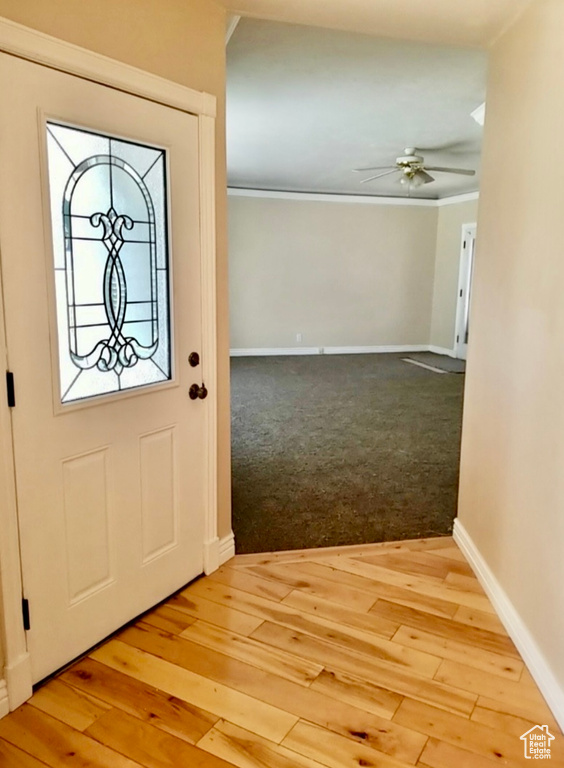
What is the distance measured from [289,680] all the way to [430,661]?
0.53 meters

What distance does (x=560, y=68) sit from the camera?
1.86m

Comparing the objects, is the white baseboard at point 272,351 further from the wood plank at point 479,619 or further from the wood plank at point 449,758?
the wood plank at point 449,758

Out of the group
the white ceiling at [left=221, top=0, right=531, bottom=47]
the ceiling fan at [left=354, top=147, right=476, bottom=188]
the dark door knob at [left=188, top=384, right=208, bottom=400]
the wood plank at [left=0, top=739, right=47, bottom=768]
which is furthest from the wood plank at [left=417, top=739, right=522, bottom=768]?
the ceiling fan at [left=354, top=147, right=476, bottom=188]

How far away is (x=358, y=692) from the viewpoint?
6.06 ft

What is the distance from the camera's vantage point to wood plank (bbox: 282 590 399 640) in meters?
2.18

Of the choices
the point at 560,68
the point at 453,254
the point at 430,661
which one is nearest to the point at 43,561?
the point at 430,661

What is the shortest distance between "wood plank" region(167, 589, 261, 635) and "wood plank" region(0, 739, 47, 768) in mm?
779

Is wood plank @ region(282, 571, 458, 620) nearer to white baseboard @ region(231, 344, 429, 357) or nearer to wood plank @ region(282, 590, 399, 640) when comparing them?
wood plank @ region(282, 590, 399, 640)

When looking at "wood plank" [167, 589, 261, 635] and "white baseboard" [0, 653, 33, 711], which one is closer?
"white baseboard" [0, 653, 33, 711]

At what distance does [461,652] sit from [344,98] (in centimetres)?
375

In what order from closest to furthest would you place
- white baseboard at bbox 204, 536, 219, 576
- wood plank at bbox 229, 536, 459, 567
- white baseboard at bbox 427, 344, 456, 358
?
white baseboard at bbox 204, 536, 219, 576, wood plank at bbox 229, 536, 459, 567, white baseboard at bbox 427, 344, 456, 358

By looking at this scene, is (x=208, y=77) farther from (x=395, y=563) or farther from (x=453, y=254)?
(x=453, y=254)

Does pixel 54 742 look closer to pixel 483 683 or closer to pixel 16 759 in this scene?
pixel 16 759

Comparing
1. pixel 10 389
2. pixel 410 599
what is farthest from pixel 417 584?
pixel 10 389
